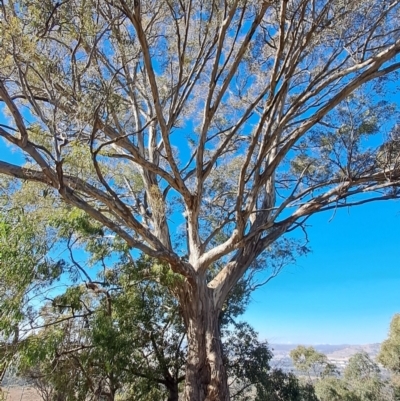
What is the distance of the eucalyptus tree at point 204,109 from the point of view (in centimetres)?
356

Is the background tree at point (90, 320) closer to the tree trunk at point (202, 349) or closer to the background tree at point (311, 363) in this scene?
the tree trunk at point (202, 349)

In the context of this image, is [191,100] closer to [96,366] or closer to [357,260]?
[96,366]

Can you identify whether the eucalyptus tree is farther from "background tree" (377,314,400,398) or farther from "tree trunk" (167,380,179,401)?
"background tree" (377,314,400,398)

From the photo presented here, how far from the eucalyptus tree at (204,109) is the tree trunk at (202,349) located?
14 millimetres

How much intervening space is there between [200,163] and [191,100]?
3543 millimetres

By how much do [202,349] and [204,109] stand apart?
3174mm

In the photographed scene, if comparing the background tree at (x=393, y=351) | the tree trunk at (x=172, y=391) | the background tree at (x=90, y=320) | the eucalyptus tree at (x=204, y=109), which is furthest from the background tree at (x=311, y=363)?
the eucalyptus tree at (x=204, y=109)

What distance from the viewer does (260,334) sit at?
792 cm

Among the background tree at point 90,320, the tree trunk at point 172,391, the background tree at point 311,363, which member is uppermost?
the background tree at point 311,363

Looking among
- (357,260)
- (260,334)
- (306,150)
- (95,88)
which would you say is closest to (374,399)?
(357,260)

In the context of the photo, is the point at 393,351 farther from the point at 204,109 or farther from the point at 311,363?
the point at 204,109

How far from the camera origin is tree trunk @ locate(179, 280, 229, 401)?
4.23 meters

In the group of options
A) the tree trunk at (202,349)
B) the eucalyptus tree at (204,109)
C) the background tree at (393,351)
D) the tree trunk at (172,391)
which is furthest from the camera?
the background tree at (393,351)

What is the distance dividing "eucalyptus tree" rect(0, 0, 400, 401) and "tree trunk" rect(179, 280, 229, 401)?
0.05 feet
